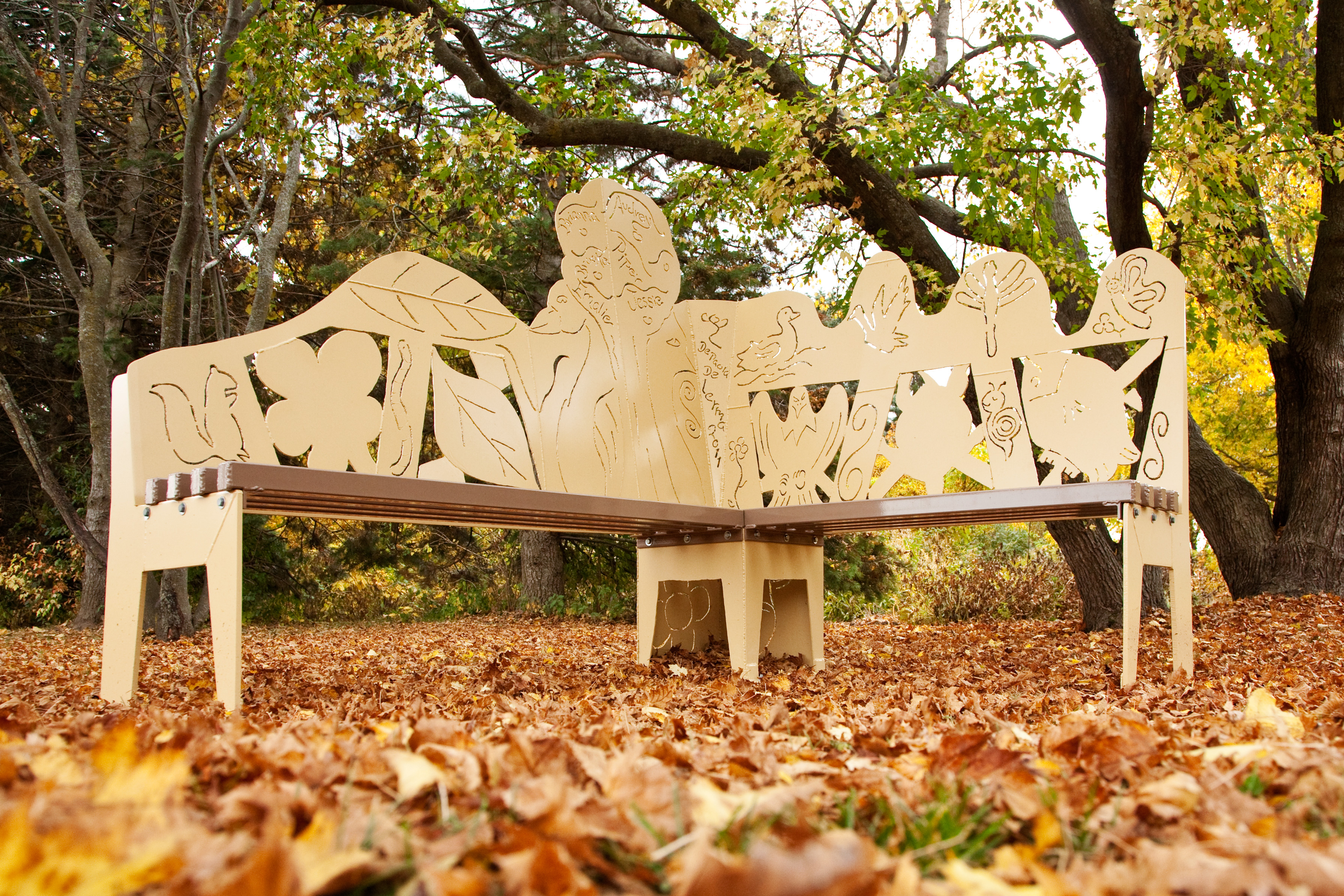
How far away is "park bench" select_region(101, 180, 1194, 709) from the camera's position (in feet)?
7.97

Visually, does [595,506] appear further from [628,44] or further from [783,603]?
[628,44]

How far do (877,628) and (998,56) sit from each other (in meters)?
4.85

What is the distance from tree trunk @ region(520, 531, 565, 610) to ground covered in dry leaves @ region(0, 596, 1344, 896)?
641cm

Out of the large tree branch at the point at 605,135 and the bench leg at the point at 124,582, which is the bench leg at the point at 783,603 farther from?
the large tree branch at the point at 605,135

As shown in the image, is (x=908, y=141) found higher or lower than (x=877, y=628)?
higher

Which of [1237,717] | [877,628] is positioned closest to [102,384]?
[877,628]

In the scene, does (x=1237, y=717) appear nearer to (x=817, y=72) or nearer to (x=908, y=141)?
(x=908, y=141)

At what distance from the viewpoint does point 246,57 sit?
225 inches

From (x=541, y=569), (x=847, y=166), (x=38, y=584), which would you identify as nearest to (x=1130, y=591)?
(x=847, y=166)

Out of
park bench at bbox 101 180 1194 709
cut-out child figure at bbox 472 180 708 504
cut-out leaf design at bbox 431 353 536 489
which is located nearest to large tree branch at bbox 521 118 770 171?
cut-out child figure at bbox 472 180 708 504

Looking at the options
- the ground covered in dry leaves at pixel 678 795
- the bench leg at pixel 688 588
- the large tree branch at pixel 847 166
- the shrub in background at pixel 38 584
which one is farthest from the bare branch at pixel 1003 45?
the shrub in background at pixel 38 584

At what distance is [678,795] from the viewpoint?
41.6 inches

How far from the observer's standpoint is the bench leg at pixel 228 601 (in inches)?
84.3

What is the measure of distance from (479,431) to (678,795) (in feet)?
7.21
